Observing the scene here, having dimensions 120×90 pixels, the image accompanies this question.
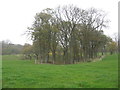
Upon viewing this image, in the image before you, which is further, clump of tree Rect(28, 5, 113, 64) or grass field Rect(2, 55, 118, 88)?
clump of tree Rect(28, 5, 113, 64)

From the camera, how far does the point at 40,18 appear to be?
4553 centimetres

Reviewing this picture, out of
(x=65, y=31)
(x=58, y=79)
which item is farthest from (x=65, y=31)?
(x=58, y=79)

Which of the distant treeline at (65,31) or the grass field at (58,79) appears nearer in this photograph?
the grass field at (58,79)

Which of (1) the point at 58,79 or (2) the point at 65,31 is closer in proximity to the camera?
(1) the point at 58,79

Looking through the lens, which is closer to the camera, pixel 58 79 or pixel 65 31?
pixel 58 79

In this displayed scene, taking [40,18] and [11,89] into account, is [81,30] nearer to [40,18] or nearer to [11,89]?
[40,18]

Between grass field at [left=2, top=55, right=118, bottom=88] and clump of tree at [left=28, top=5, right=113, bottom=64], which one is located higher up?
clump of tree at [left=28, top=5, right=113, bottom=64]

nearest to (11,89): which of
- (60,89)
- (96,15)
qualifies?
(60,89)

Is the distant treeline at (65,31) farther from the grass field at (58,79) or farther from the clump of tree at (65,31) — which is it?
the grass field at (58,79)

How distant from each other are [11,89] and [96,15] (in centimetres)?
4516

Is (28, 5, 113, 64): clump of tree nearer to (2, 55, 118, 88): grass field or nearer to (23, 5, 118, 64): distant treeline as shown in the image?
(23, 5, 118, 64): distant treeline

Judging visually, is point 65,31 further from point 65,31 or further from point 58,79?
point 58,79

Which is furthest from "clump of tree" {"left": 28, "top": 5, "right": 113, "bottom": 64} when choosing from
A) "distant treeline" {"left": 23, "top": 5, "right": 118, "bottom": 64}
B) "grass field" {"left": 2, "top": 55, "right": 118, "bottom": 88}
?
"grass field" {"left": 2, "top": 55, "right": 118, "bottom": 88}

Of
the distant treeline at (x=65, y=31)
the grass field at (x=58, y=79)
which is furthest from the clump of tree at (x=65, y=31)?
the grass field at (x=58, y=79)
